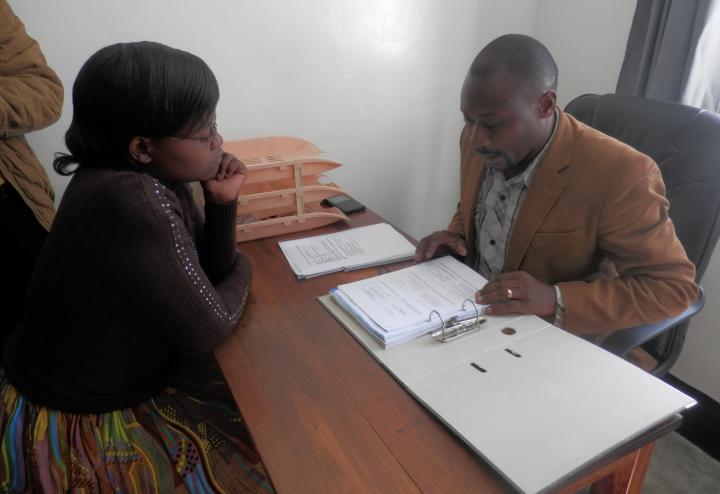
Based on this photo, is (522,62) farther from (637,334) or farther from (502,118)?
(637,334)

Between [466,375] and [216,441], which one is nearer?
[466,375]

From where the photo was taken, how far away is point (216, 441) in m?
0.90

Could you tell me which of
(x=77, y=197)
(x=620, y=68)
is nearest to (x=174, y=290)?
(x=77, y=197)

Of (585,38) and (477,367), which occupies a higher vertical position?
(585,38)

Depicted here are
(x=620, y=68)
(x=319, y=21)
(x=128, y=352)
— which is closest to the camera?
(x=128, y=352)

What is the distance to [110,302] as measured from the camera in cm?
83

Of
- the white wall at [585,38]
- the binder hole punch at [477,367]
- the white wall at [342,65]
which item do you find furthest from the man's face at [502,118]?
the white wall at [585,38]

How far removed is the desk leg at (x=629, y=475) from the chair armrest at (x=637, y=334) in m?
0.26

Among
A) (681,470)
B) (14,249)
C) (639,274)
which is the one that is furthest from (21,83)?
(681,470)

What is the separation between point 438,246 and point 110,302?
0.77 m

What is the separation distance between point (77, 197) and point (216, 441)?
51 centimetres

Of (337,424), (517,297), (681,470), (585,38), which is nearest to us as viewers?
(337,424)

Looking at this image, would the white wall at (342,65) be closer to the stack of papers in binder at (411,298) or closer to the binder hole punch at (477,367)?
the stack of papers in binder at (411,298)

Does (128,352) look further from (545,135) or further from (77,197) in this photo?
(545,135)
